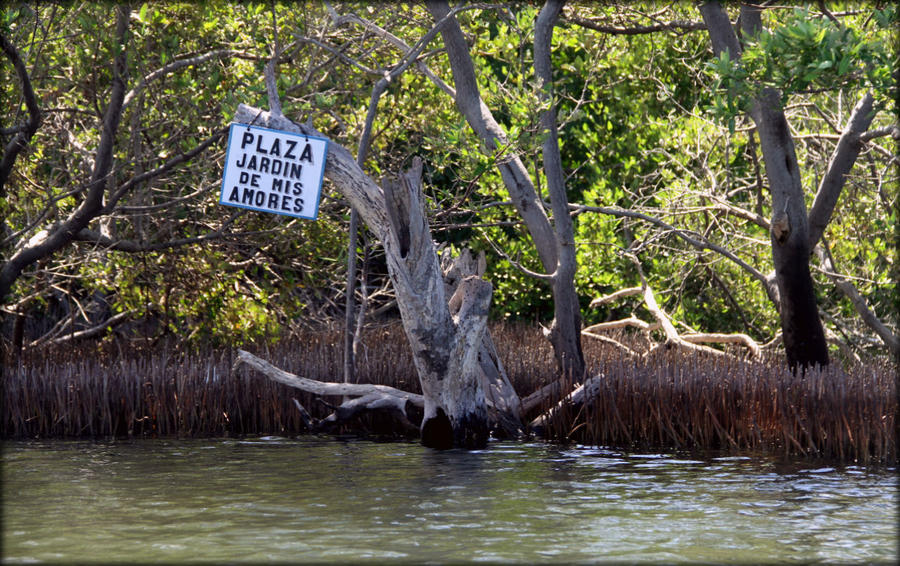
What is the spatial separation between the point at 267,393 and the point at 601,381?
3.15 m

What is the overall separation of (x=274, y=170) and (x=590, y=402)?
350 cm

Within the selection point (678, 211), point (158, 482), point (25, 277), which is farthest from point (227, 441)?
point (678, 211)

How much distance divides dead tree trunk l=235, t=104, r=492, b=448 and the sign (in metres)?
0.66

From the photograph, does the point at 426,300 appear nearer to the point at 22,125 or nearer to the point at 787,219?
the point at 787,219

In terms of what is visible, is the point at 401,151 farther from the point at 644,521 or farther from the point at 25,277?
the point at 644,521

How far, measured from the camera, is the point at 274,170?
7766 millimetres

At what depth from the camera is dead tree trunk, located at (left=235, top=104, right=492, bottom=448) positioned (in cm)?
848

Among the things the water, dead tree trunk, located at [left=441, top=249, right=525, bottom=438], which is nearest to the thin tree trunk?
the water

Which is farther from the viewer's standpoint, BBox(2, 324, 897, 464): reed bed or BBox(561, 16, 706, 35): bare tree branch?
BBox(561, 16, 706, 35): bare tree branch

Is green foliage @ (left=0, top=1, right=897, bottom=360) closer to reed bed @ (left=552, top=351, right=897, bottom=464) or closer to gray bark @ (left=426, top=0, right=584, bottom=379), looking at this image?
gray bark @ (left=426, top=0, right=584, bottom=379)

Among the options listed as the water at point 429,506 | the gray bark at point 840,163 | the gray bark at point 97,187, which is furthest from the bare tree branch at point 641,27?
the water at point 429,506

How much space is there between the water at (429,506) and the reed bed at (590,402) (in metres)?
0.54

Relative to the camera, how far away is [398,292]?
859 centimetres

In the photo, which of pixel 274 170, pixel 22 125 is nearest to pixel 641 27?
pixel 274 170
